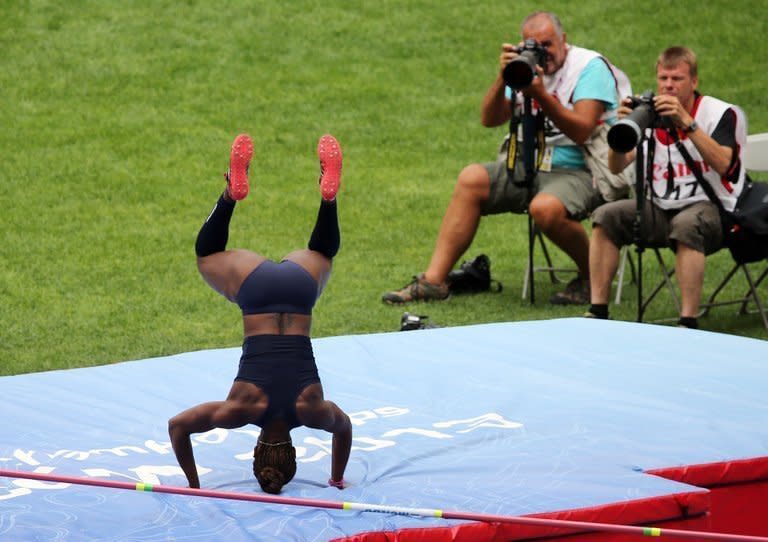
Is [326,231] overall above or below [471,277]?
above

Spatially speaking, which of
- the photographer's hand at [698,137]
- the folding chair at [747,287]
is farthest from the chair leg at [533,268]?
the photographer's hand at [698,137]

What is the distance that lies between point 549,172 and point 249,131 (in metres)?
3.89

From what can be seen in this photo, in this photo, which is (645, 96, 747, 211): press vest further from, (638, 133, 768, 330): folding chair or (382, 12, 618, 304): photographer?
(382, 12, 618, 304): photographer

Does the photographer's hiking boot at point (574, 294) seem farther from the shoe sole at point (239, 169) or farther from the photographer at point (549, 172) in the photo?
the shoe sole at point (239, 169)

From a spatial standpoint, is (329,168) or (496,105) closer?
(329,168)

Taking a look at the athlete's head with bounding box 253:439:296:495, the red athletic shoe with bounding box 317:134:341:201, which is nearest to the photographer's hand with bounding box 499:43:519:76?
the red athletic shoe with bounding box 317:134:341:201


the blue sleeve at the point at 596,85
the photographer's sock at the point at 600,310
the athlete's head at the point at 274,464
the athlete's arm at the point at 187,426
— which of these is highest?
the blue sleeve at the point at 596,85

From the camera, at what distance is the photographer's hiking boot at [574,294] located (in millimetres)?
7145

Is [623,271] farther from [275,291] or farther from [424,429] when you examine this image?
[275,291]

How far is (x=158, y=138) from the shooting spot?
395 inches

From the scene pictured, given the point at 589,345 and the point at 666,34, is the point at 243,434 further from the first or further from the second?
the point at 666,34

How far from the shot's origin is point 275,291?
375 cm

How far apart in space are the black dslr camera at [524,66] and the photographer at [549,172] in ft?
0.05

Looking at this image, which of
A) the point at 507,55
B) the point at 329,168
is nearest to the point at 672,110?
the point at 507,55
